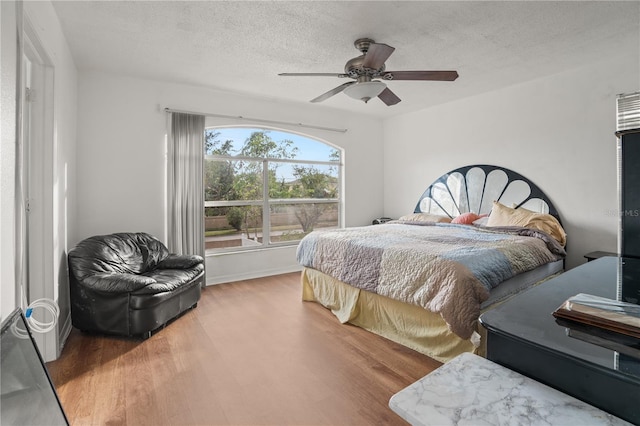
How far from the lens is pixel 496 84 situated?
4.04m

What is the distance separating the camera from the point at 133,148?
3.77 metres

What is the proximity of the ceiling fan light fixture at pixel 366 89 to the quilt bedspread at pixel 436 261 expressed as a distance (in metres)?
1.38

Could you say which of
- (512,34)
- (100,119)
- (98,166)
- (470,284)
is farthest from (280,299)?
(512,34)

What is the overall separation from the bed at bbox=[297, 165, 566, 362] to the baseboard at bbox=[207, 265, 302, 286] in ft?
4.26

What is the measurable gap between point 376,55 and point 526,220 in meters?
2.60

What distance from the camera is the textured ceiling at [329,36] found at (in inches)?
93.3

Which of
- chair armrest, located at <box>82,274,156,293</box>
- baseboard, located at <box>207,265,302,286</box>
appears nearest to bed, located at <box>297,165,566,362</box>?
baseboard, located at <box>207,265,302,286</box>

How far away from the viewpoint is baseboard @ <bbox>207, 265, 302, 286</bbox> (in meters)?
4.34

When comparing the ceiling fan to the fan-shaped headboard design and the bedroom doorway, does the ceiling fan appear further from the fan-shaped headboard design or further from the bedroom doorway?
the fan-shaped headboard design

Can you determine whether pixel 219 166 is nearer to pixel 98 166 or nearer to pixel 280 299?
pixel 98 166

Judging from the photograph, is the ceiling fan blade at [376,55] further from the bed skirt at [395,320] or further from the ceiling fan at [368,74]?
the bed skirt at [395,320]

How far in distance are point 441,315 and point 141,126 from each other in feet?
12.6

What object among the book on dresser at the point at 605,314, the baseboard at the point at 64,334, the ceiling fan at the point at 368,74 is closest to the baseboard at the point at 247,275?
the baseboard at the point at 64,334

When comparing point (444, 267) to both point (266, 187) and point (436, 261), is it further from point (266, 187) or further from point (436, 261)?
point (266, 187)
